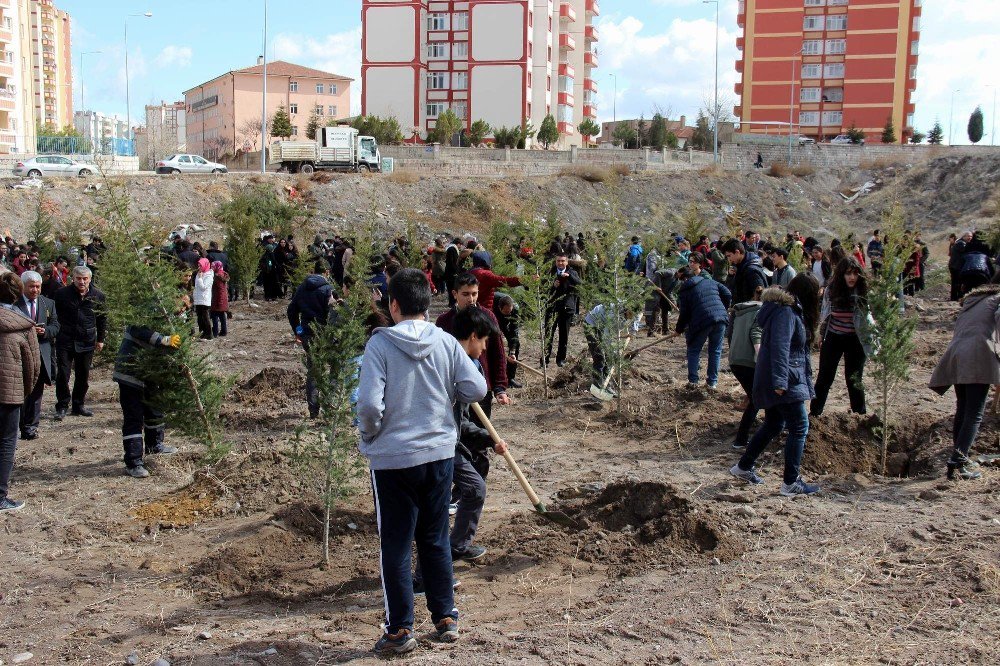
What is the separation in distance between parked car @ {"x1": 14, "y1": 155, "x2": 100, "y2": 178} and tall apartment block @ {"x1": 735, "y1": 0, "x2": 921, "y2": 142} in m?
56.4

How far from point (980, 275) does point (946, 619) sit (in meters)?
15.3

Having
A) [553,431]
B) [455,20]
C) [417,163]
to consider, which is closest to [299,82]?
[455,20]

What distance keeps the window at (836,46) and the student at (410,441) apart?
82868 millimetres

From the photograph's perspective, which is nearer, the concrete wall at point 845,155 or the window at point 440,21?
the concrete wall at point 845,155

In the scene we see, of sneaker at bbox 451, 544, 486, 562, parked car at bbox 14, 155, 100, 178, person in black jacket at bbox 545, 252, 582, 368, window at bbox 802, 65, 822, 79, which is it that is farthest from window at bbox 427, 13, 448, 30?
sneaker at bbox 451, 544, 486, 562

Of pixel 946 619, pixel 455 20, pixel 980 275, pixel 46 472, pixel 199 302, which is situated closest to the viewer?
pixel 946 619

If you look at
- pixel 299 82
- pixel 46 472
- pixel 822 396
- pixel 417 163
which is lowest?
pixel 46 472

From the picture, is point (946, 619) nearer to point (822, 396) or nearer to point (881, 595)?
point (881, 595)

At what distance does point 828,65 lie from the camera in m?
78.4

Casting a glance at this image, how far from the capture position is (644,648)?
417 centimetres

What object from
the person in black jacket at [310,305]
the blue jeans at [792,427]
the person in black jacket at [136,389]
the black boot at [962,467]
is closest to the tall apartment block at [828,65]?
the person in black jacket at [310,305]

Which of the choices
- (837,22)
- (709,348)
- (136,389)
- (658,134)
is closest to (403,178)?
(658,134)

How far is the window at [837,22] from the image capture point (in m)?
77.2

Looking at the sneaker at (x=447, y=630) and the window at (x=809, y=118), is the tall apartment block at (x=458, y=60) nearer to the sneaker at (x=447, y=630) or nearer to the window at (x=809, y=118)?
the window at (x=809, y=118)
